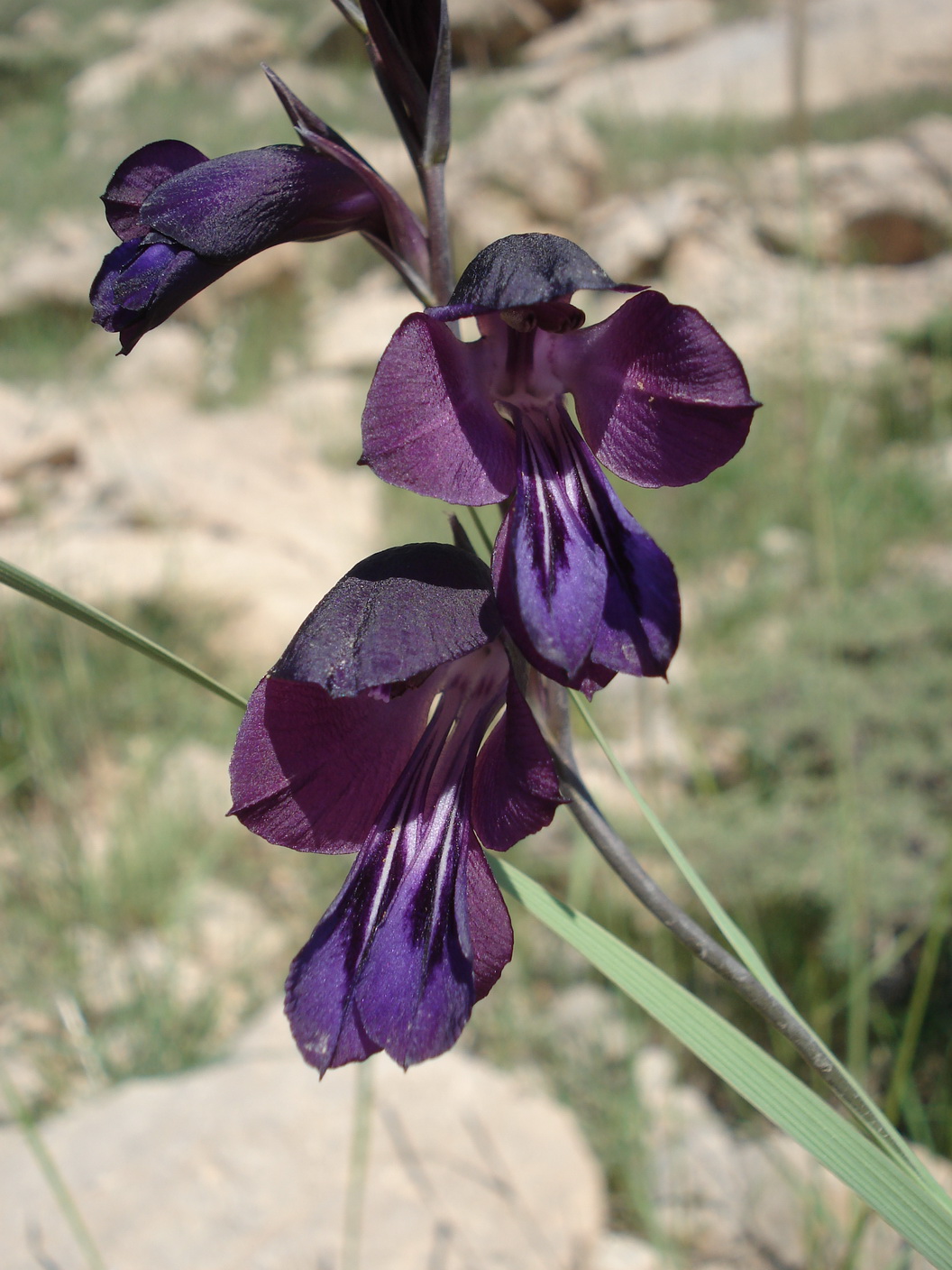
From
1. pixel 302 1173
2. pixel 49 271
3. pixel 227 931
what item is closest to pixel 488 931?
pixel 302 1173

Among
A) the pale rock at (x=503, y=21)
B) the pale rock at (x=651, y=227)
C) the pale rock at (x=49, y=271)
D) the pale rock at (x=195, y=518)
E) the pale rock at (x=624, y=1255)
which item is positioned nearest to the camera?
the pale rock at (x=624, y=1255)

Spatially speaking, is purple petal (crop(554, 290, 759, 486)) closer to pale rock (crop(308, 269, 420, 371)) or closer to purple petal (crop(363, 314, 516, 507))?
purple petal (crop(363, 314, 516, 507))

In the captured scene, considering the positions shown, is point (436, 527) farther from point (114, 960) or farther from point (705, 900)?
point (705, 900)

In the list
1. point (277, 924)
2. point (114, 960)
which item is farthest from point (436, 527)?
point (114, 960)

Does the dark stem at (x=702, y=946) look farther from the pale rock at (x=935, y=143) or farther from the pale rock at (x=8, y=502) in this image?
the pale rock at (x=935, y=143)

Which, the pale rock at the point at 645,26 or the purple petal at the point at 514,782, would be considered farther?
the pale rock at the point at 645,26

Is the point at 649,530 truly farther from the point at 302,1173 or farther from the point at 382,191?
the point at 382,191

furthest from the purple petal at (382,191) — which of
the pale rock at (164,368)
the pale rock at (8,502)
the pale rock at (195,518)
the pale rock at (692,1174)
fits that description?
the pale rock at (164,368)
